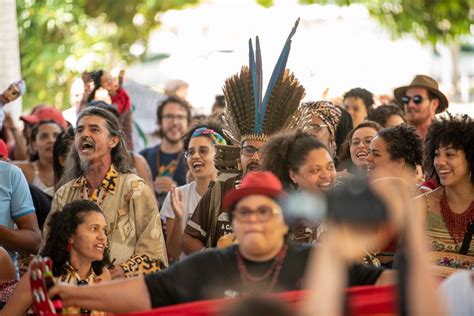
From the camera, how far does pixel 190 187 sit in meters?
10.6

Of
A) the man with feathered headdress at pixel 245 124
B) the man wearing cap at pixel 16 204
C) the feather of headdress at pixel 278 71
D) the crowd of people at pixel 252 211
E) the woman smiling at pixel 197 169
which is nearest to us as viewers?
the crowd of people at pixel 252 211

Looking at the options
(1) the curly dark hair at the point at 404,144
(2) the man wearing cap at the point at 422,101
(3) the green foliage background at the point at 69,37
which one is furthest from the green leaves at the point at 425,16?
(1) the curly dark hair at the point at 404,144

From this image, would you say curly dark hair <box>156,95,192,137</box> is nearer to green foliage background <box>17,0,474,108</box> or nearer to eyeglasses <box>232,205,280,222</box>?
green foliage background <box>17,0,474,108</box>

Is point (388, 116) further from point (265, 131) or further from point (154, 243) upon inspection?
point (154, 243)

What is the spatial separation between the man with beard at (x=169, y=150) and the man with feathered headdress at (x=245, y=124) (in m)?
2.61

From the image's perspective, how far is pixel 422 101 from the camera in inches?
507

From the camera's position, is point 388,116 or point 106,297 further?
point 388,116

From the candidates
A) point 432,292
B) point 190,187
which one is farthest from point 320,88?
point 432,292

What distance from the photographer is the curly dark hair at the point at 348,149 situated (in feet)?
35.4

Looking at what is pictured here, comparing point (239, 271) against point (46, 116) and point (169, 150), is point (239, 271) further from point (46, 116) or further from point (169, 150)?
point (46, 116)

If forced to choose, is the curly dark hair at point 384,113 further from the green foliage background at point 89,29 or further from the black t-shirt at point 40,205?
the green foliage background at point 89,29

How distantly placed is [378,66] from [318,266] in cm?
2220

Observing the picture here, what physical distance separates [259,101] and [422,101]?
12.4 feet

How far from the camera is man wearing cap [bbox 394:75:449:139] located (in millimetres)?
12734
